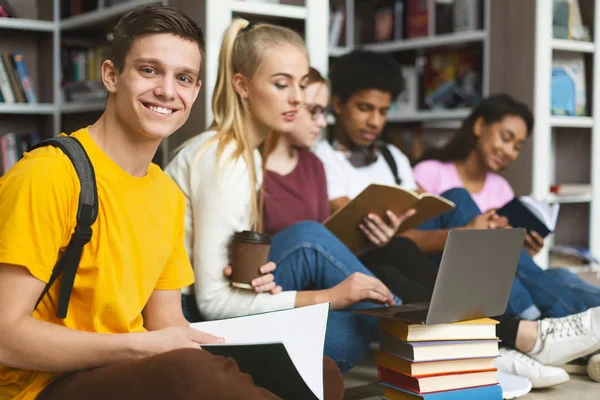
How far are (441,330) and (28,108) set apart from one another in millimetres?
2516

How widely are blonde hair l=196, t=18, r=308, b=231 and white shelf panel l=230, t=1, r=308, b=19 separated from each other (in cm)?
39

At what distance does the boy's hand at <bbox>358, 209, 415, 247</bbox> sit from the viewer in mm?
2215

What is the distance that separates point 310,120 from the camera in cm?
233

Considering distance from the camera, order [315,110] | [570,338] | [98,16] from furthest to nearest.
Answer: [98,16]
[315,110]
[570,338]

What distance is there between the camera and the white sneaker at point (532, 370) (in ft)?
6.61

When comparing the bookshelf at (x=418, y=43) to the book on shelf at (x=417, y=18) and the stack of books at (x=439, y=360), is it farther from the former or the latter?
the stack of books at (x=439, y=360)

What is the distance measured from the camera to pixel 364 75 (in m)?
2.73

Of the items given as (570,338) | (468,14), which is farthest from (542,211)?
(468,14)

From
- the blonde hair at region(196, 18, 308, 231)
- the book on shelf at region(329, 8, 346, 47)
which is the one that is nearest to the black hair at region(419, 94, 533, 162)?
the book on shelf at region(329, 8, 346, 47)

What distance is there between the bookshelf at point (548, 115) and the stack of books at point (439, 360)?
1.58 m

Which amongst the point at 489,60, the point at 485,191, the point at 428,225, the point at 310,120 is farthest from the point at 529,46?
the point at 310,120

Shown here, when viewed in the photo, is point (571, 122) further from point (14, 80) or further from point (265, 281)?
point (14, 80)

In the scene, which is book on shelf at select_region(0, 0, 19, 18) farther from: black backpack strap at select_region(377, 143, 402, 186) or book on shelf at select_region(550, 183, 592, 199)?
book on shelf at select_region(550, 183, 592, 199)

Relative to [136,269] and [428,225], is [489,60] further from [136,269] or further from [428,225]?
[136,269]
